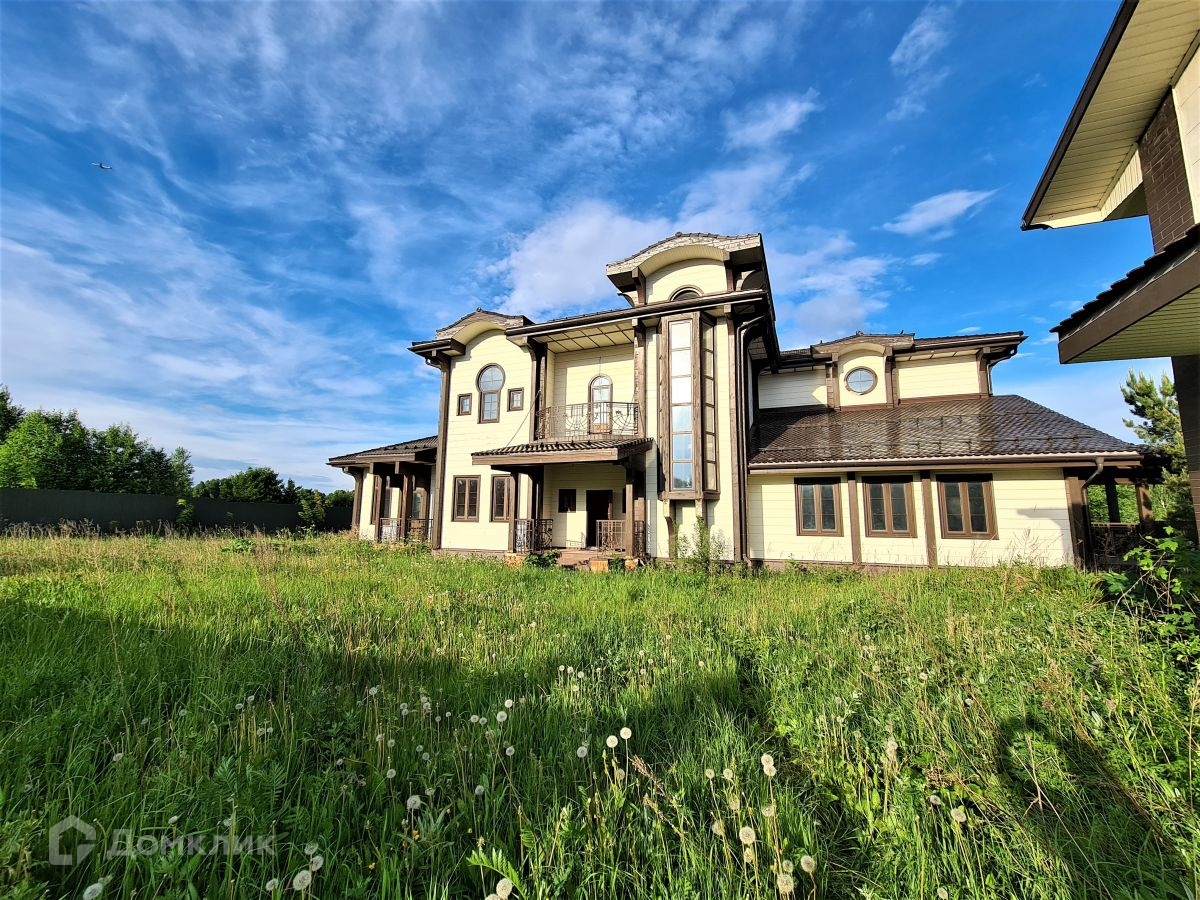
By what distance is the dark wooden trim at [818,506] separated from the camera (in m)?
12.6

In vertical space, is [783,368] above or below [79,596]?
above

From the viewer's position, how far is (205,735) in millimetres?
2719

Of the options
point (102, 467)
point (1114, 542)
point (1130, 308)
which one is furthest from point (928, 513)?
point (102, 467)

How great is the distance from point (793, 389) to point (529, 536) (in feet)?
34.0

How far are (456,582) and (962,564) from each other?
11445 millimetres

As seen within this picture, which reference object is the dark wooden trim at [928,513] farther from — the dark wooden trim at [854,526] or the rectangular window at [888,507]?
the dark wooden trim at [854,526]

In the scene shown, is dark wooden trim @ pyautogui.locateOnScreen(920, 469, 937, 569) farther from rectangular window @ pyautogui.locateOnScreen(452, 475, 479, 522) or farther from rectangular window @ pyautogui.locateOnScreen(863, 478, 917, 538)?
rectangular window @ pyautogui.locateOnScreen(452, 475, 479, 522)

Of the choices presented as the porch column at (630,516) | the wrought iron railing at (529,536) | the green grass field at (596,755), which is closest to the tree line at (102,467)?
the wrought iron railing at (529,536)

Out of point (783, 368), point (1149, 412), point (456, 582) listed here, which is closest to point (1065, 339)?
point (456, 582)

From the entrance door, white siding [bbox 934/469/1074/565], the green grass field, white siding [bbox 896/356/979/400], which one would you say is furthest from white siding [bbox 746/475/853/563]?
the green grass field

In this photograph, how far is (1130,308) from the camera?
4285 millimetres

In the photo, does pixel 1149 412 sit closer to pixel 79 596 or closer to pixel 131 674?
pixel 131 674

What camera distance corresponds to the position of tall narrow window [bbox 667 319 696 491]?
42.2 feet

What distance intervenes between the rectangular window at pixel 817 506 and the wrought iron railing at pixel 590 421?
15.7 feet
